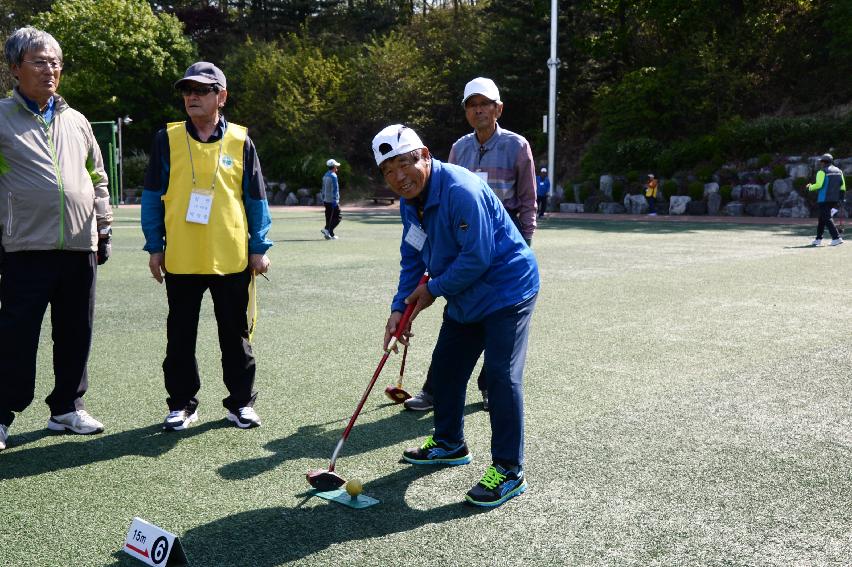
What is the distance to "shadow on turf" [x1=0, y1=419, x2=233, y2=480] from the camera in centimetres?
407

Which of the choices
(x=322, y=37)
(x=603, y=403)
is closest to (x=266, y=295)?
(x=603, y=403)

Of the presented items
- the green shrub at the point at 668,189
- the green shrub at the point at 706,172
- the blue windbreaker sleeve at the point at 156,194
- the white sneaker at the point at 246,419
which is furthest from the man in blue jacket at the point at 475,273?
the green shrub at the point at 706,172

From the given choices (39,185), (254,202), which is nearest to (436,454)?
(254,202)

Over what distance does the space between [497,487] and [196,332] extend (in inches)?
78.5

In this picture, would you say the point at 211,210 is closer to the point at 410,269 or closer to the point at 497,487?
the point at 410,269

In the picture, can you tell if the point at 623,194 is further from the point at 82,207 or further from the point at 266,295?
the point at 82,207

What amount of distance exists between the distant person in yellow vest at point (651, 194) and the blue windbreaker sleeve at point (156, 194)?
26.4 m

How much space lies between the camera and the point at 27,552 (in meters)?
3.11

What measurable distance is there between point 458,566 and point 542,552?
1.12 ft

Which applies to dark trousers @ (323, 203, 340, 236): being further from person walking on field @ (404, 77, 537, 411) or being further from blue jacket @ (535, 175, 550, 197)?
person walking on field @ (404, 77, 537, 411)

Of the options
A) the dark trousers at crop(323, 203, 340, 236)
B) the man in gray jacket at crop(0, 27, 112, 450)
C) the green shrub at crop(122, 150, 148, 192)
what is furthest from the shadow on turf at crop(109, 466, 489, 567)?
the green shrub at crop(122, 150, 148, 192)

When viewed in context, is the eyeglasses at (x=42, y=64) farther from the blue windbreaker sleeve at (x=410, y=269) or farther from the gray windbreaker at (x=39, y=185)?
the blue windbreaker sleeve at (x=410, y=269)

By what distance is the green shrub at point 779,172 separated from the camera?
27663 mm

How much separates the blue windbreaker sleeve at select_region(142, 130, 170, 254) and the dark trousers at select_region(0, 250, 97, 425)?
349 mm
